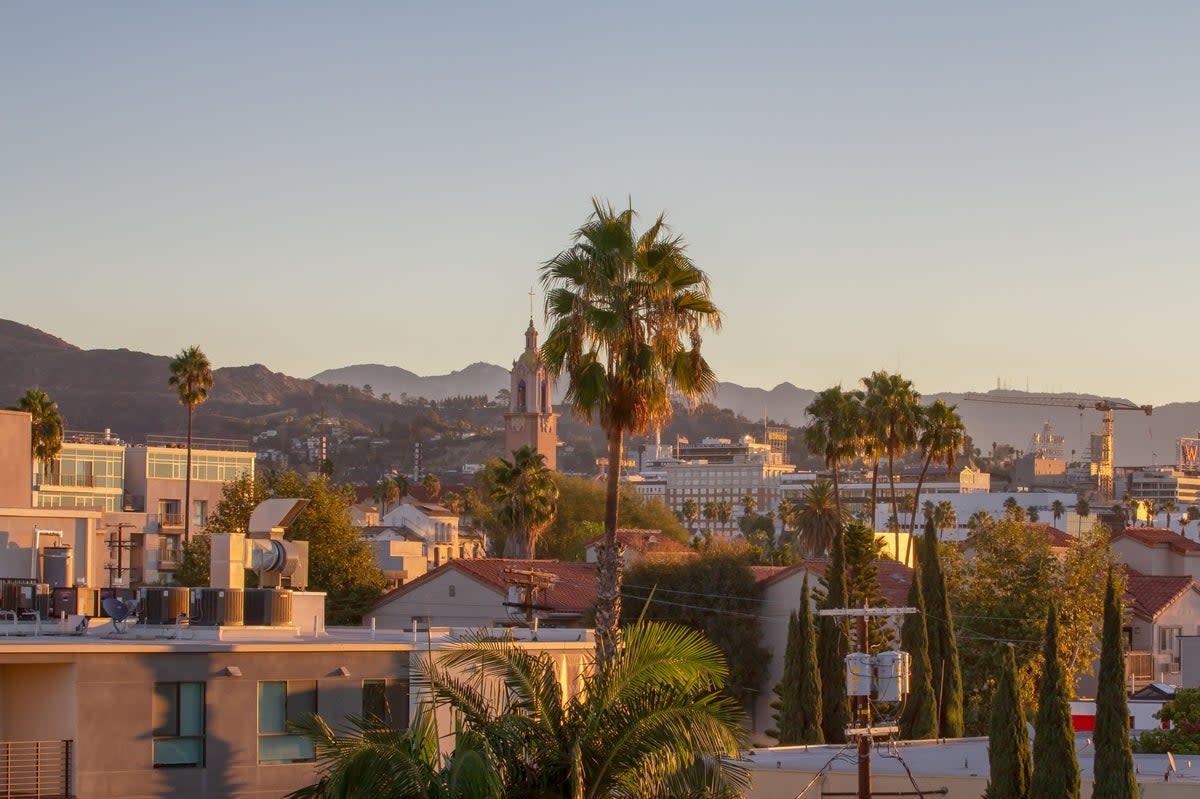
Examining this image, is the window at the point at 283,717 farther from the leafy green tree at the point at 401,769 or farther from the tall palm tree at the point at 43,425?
the tall palm tree at the point at 43,425

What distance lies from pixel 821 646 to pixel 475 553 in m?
106

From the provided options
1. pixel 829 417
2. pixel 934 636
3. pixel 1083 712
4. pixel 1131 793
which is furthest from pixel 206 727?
pixel 829 417

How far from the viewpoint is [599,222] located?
3231 centimetres

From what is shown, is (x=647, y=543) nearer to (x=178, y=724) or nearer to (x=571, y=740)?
(x=178, y=724)

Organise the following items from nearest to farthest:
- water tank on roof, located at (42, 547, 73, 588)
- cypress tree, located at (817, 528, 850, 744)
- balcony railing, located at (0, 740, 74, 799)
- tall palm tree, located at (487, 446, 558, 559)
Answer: balcony railing, located at (0, 740, 74, 799), water tank on roof, located at (42, 547, 73, 588), cypress tree, located at (817, 528, 850, 744), tall palm tree, located at (487, 446, 558, 559)

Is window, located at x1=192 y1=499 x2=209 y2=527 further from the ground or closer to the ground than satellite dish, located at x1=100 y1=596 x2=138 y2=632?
closer to the ground

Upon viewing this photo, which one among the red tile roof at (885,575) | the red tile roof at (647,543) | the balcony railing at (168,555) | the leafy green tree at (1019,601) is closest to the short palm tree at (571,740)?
the leafy green tree at (1019,601)

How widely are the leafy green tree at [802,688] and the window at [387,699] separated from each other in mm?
26734

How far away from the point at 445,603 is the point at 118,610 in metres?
48.8

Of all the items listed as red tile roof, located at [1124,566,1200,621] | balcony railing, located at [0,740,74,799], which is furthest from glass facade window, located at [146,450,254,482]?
balcony railing, located at [0,740,74,799]

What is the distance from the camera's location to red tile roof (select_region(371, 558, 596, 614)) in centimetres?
7081

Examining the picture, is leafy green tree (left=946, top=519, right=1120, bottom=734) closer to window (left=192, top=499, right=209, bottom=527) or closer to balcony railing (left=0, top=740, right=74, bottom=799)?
balcony railing (left=0, top=740, right=74, bottom=799)

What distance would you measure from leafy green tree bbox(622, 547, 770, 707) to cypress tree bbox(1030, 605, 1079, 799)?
38.9 meters

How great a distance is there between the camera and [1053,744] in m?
29.1
